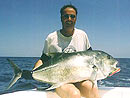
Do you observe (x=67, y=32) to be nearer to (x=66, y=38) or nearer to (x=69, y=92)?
(x=66, y=38)

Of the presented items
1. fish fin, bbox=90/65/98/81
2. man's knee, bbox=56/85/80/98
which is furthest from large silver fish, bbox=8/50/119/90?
man's knee, bbox=56/85/80/98

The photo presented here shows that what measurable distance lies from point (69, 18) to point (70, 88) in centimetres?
117

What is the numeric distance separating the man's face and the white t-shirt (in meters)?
0.18

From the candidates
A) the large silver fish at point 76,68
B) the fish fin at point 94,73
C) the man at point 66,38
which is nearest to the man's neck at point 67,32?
the man at point 66,38

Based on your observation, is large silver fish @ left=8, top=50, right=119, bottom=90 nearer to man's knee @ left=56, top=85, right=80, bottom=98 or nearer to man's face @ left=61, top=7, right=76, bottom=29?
man's knee @ left=56, top=85, right=80, bottom=98

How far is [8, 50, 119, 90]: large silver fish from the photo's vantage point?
238 cm

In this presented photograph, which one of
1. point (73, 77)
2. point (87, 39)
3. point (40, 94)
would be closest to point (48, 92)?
point (40, 94)

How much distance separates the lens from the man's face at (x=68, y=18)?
3.00 m

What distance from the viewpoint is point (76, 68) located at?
2.39 metres

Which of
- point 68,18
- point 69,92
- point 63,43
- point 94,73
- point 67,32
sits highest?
point 68,18

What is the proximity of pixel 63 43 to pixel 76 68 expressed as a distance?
791mm

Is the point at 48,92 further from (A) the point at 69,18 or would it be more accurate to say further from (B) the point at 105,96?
(A) the point at 69,18

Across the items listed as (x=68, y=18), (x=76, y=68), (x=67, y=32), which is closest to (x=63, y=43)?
(x=67, y=32)

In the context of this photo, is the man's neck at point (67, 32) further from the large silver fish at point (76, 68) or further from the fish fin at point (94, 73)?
the fish fin at point (94, 73)
